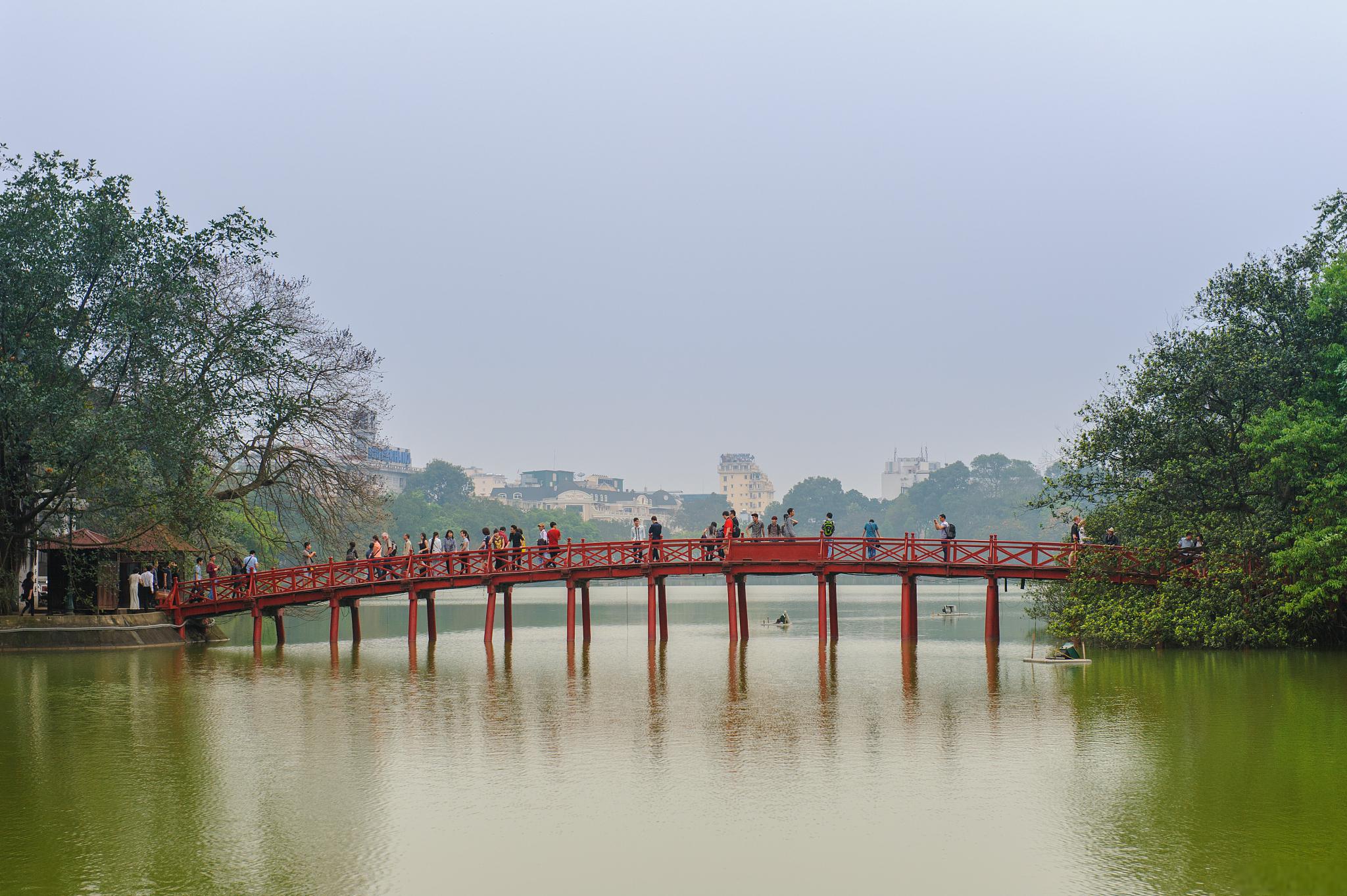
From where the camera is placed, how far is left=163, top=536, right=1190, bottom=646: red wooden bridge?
116 ft

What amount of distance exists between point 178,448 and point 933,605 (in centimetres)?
4071

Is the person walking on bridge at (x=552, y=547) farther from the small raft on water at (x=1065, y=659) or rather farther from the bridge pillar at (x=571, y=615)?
the small raft on water at (x=1065, y=659)

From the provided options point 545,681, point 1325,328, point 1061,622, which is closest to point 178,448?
point 545,681

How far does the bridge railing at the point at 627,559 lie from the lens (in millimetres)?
35188

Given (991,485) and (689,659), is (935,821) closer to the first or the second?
(689,659)

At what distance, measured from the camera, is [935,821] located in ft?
43.7

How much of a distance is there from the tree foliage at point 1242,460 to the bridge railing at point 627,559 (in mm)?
1731

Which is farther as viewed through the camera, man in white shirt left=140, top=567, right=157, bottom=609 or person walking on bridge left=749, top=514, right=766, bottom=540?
person walking on bridge left=749, top=514, right=766, bottom=540

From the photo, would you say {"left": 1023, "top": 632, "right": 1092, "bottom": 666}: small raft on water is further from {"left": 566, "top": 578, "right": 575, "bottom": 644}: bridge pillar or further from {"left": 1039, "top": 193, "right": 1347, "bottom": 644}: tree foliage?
{"left": 566, "top": 578, "right": 575, "bottom": 644}: bridge pillar

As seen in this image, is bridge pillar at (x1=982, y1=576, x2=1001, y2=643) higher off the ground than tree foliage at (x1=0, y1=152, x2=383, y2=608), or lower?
lower

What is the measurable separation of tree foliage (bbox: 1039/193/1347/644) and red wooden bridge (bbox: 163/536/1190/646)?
181cm

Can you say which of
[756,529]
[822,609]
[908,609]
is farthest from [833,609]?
[756,529]

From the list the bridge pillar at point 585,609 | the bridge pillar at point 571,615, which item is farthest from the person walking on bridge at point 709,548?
the bridge pillar at point 585,609

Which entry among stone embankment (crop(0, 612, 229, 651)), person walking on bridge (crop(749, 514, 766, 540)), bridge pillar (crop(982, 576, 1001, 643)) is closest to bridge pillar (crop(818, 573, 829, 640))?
person walking on bridge (crop(749, 514, 766, 540))
